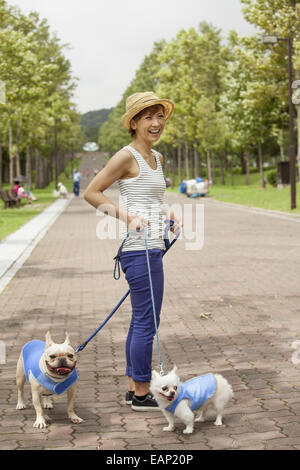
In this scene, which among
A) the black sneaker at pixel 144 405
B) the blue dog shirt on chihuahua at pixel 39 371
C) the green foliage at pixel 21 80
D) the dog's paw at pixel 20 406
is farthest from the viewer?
the green foliage at pixel 21 80

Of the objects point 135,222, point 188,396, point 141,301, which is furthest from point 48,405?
point 135,222

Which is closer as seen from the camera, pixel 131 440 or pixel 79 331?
pixel 131 440

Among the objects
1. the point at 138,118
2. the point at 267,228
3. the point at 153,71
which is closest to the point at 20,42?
the point at 267,228

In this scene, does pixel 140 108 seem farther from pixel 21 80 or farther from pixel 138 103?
pixel 21 80

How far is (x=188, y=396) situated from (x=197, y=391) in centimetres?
8

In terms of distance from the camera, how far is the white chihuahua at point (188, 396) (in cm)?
413

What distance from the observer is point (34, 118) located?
42.1 m

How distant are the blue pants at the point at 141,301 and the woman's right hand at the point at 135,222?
0.62 ft

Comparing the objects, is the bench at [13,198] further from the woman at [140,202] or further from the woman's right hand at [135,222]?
the woman's right hand at [135,222]

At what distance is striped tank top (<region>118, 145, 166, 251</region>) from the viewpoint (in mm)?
4543

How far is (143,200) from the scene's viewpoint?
458cm

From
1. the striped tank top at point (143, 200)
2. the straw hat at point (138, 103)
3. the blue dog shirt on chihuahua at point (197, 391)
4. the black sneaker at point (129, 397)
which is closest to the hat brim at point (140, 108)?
the straw hat at point (138, 103)

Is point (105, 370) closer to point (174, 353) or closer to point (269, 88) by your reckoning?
point (174, 353)

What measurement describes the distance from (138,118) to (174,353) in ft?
8.39
